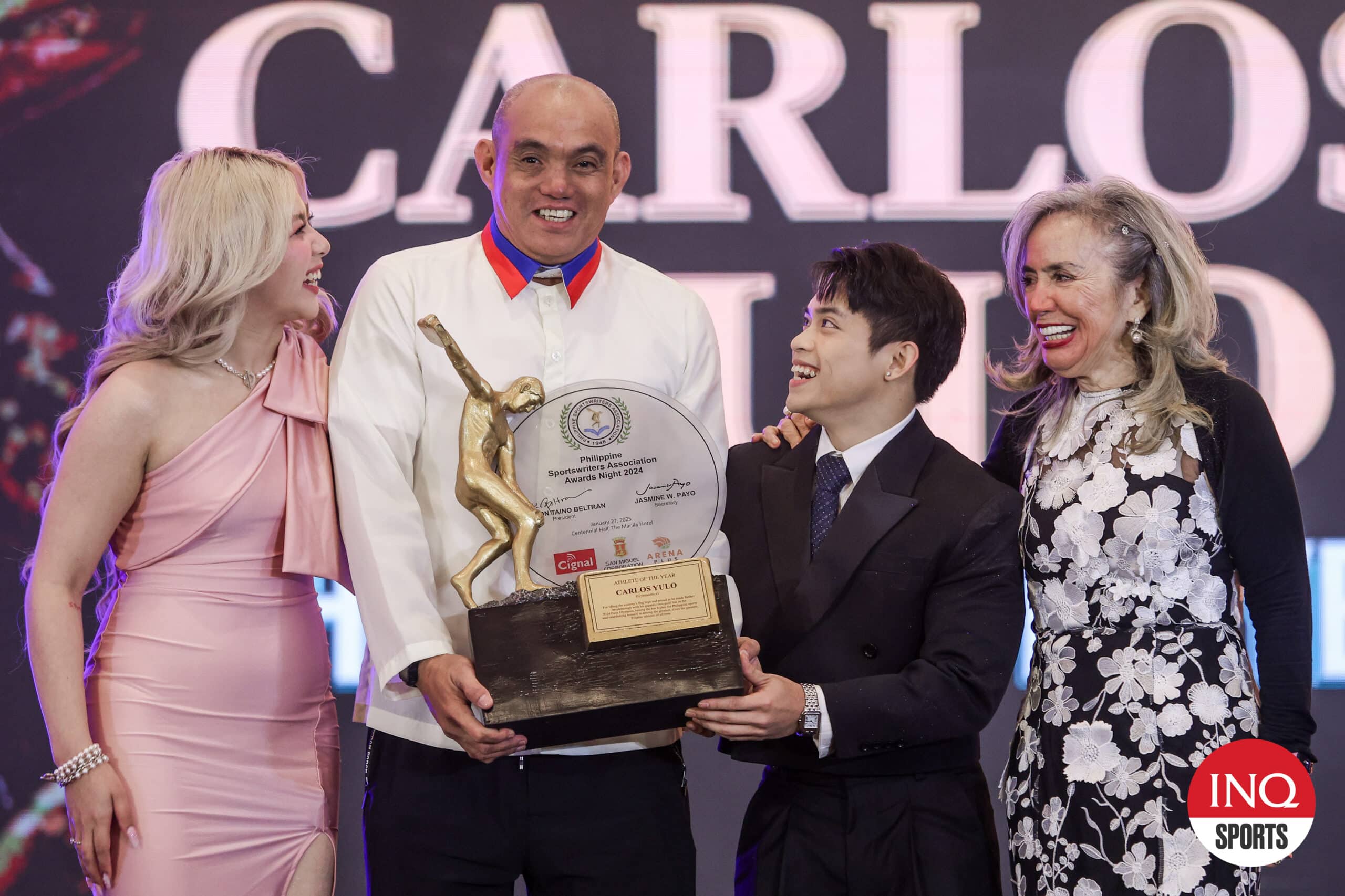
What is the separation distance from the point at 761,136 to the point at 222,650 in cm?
241

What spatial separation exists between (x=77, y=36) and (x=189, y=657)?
2658mm

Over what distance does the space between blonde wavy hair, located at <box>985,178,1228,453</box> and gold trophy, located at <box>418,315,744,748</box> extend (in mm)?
860

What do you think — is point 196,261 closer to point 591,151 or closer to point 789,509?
point 591,151

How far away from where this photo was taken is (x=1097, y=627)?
1.99 meters

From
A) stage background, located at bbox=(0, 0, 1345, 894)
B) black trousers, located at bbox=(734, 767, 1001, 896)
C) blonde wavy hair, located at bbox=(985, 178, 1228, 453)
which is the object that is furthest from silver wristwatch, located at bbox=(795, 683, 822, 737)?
stage background, located at bbox=(0, 0, 1345, 894)

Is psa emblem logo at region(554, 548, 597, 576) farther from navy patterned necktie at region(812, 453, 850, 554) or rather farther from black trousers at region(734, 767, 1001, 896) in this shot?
black trousers at region(734, 767, 1001, 896)

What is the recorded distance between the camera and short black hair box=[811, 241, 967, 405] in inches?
79.4

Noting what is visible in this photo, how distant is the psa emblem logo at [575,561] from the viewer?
1.74 m

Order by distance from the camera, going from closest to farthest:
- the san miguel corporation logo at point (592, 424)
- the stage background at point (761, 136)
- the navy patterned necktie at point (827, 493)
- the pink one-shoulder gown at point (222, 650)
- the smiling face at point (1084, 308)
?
the san miguel corporation logo at point (592, 424)
the pink one-shoulder gown at point (222, 650)
the navy patterned necktie at point (827, 493)
the smiling face at point (1084, 308)
the stage background at point (761, 136)

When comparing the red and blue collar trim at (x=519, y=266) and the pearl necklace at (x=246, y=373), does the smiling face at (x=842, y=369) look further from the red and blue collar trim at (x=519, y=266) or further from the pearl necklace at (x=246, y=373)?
the pearl necklace at (x=246, y=373)

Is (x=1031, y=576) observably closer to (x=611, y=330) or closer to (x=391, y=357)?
(x=611, y=330)

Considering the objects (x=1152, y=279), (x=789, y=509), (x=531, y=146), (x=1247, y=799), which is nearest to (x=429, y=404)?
(x=531, y=146)

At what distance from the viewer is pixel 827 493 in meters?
1.98

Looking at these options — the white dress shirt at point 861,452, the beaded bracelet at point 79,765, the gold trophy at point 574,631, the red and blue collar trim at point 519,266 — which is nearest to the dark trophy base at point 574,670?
the gold trophy at point 574,631
